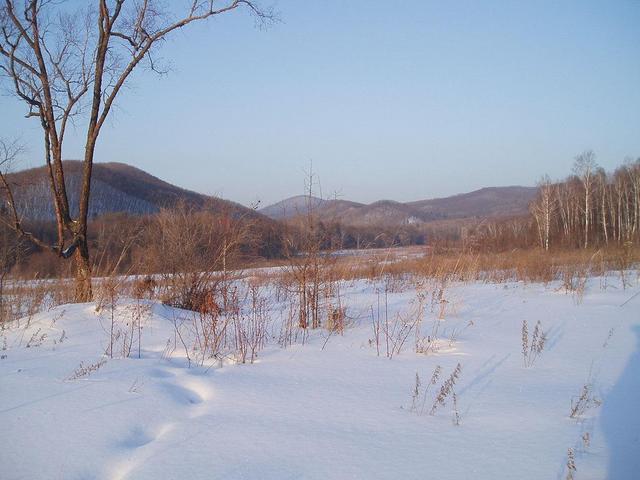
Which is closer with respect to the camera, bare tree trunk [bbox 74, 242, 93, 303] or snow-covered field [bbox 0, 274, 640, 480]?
snow-covered field [bbox 0, 274, 640, 480]

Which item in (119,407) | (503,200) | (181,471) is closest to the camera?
(181,471)

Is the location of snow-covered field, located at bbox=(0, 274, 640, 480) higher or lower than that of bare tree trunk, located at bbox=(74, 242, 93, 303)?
lower

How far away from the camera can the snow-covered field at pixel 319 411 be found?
2381 millimetres

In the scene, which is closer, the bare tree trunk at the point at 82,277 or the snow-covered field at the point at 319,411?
the snow-covered field at the point at 319,411

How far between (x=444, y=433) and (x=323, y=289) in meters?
3.69

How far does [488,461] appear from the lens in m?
2.44

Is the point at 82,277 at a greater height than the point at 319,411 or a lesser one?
greater

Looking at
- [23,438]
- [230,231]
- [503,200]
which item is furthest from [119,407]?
[503,200]

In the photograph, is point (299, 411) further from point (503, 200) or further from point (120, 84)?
point (503, 200)

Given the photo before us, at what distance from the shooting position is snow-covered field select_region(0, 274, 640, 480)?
238 cm

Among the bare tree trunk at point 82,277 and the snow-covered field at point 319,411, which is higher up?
the bare tree trunk at point 82,277

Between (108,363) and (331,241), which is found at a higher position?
(331,241)

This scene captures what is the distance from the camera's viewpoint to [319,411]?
315 cm

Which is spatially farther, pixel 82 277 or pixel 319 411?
pixel 82 277
